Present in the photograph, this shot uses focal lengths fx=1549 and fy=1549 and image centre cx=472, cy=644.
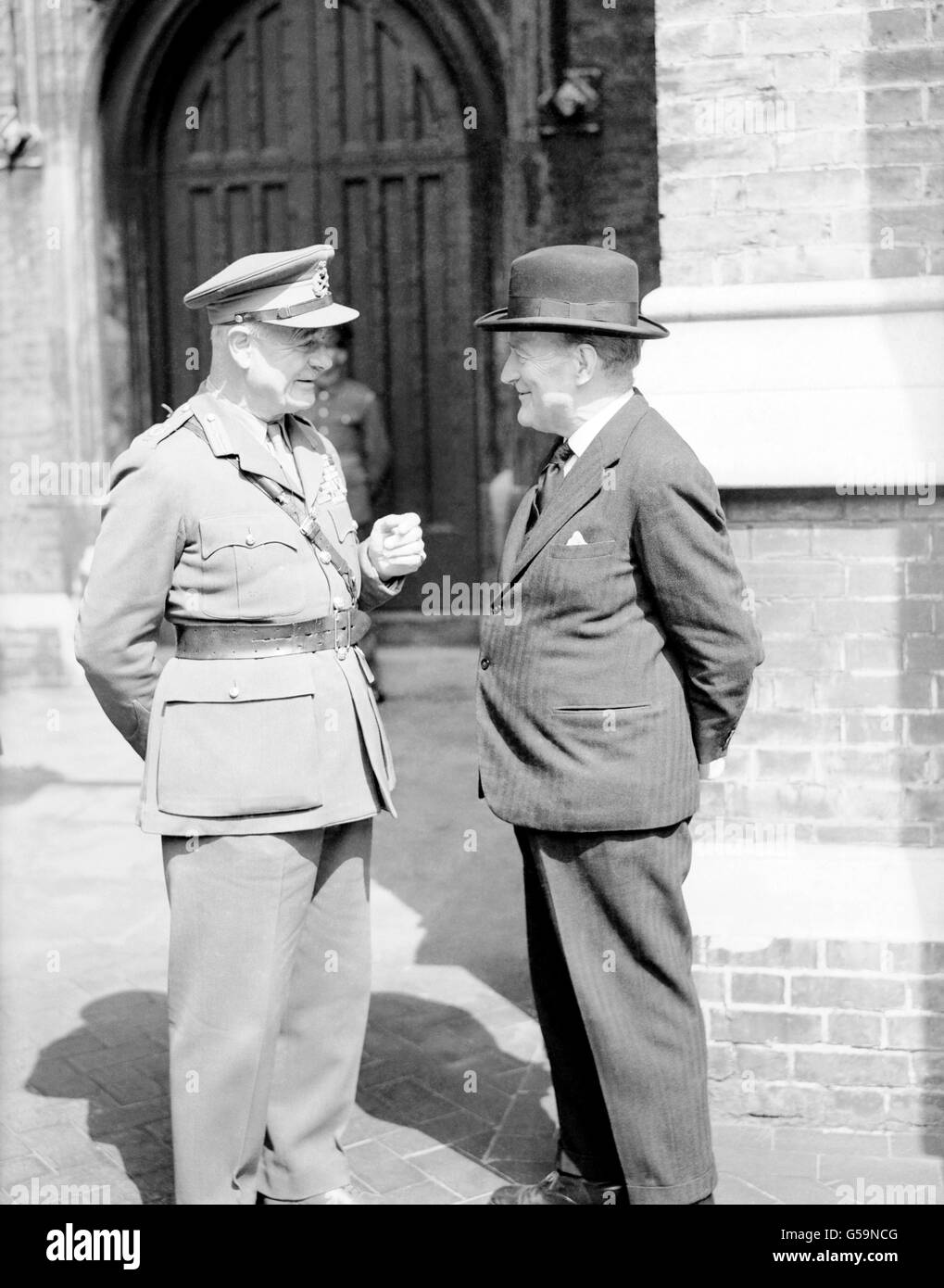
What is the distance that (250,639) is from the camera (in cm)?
303

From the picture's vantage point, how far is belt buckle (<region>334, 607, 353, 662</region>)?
3162 millimetres

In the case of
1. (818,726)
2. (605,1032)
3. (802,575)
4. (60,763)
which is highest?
(802,575)

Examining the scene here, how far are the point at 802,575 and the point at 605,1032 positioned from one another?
125 centimetres

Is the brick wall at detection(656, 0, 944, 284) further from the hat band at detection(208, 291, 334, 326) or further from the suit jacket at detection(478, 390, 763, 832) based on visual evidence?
the hat band at detection(208, 291, 334, 326)

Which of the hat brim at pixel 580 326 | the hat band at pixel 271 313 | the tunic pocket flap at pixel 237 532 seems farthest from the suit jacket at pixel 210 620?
the hat brim at pixel 580 326

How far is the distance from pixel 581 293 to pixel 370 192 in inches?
289

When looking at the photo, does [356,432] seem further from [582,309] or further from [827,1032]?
[582,309]

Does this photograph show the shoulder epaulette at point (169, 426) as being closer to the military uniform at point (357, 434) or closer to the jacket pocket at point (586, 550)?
the jacket pocket at point (586, 550)

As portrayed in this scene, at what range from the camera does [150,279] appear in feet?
33.9

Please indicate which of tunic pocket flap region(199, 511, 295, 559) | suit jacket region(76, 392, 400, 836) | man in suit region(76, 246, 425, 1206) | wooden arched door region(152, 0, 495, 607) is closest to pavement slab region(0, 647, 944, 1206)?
man in suit region(76, 246, 425, 1206)

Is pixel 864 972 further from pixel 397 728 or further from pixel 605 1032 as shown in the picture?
pixel 397 728

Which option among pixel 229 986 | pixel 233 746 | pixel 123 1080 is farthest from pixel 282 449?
pixel 123 1080
